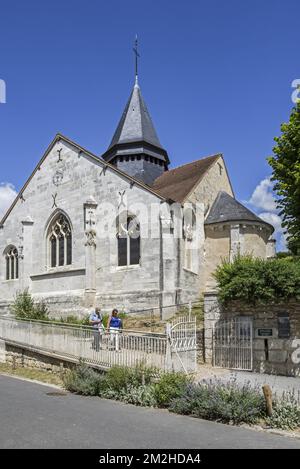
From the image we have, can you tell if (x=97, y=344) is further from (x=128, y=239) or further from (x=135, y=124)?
(x=135, y=124)

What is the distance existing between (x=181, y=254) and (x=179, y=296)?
2.06 meters

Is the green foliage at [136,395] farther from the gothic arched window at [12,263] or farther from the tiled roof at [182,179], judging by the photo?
the gothic arched window at [12,263]

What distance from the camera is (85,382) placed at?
1123cm

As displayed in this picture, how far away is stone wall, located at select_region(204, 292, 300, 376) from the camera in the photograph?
41.0 ft

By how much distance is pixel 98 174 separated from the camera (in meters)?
24.9

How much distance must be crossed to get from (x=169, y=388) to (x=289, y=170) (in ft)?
35.0

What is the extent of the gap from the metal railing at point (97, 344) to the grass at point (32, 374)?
2.19 feet

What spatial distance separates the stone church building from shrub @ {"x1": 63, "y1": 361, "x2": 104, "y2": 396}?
9.45m

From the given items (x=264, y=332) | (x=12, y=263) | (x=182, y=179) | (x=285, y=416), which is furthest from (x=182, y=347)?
(x=12, y=263)

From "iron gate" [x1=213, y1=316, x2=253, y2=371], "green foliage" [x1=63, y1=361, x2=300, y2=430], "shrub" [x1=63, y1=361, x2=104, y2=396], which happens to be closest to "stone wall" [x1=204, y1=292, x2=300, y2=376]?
"iron gate" [x1=213, y1=316, x2=253, y2=371]

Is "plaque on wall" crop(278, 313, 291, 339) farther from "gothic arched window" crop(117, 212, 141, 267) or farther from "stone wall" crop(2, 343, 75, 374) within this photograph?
"gothic arched window" crop(117, 212, 141, 267)

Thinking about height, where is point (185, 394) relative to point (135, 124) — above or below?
below

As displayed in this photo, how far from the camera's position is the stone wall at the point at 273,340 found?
41.0 ft
